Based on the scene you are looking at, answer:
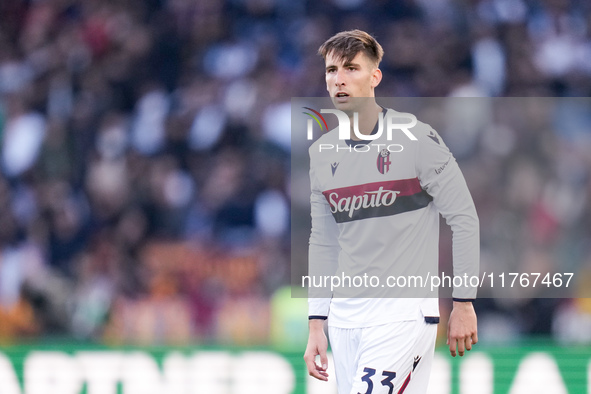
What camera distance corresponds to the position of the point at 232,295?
6.74 m

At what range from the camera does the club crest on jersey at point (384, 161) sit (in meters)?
3.27

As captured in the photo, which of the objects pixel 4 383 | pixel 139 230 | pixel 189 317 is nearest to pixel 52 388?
pixel 4 383

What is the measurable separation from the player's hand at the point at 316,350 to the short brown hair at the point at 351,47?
102cm

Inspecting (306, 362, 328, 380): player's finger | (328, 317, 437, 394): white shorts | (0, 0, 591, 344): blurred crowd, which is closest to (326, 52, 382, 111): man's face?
(328, 317, 437, 394): white shorts

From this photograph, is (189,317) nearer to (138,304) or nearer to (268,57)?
(138,304)

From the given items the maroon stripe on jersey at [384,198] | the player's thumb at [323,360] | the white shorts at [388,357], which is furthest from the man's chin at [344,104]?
the player's thumb at [323,360]

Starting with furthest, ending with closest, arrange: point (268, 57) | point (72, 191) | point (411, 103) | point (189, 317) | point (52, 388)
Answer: point (268, 57)
point (72, 191)
point (411, 103)
point (189, 317)
point (52, 388)

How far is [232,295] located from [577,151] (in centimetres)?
282

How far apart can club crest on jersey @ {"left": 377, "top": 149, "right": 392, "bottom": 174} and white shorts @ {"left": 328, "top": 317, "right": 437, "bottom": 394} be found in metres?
0.56

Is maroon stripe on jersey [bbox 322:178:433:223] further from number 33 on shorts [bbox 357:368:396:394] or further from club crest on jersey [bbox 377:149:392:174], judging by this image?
number 33 on shorts [bbox 357:368:396:394]

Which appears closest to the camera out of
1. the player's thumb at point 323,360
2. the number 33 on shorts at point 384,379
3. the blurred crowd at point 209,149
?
the number 33 on shorts at point 384,379

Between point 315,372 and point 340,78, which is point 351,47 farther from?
point 315,372

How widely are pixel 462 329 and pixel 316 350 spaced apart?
1.97 ft

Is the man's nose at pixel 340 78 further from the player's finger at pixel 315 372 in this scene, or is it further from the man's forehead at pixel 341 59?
the player's finger at pixel 315 372
